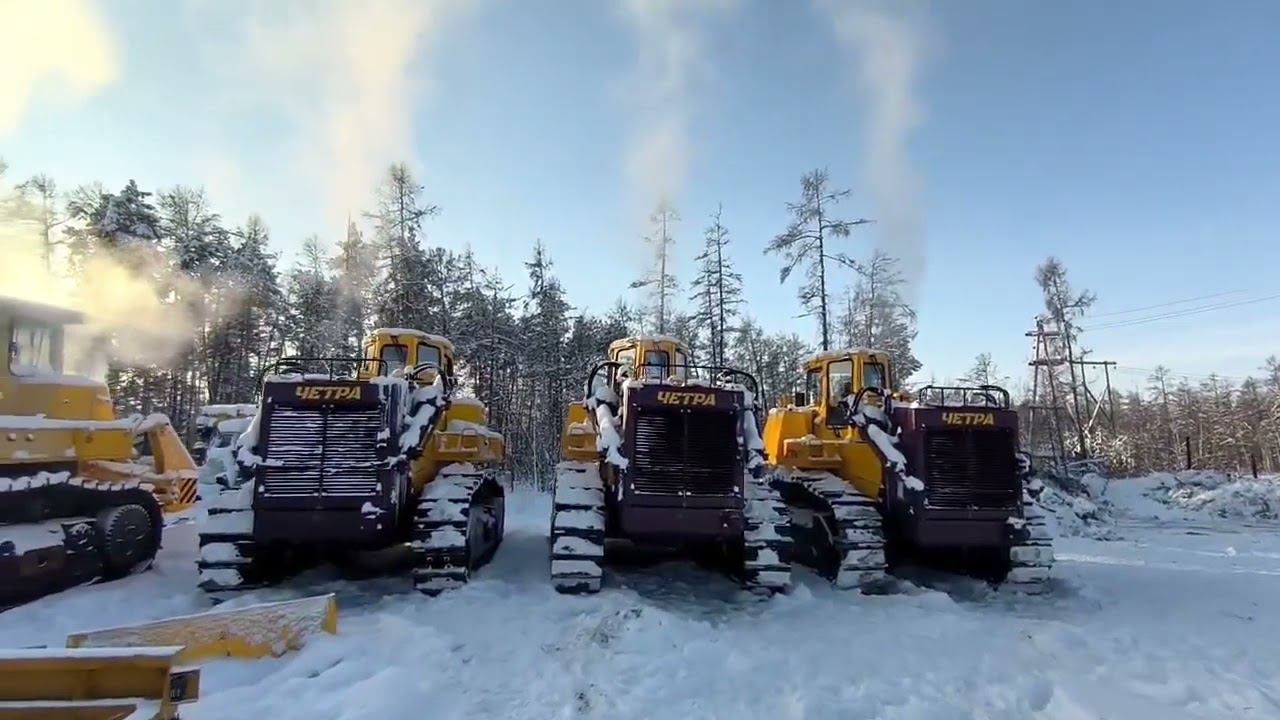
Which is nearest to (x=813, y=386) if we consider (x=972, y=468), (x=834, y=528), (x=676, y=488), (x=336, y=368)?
(x=834, y=528)

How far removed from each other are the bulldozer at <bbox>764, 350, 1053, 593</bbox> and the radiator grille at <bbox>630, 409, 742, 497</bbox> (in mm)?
2209

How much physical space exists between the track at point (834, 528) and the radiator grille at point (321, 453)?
6.11m

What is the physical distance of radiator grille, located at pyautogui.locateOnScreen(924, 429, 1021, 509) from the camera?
9828mm

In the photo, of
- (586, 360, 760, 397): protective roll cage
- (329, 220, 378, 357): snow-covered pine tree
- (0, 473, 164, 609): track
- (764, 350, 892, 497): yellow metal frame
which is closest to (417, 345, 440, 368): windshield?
(586, 360, 760, 397): protective roll cage

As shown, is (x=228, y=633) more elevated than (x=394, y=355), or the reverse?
(x=394, y=355)

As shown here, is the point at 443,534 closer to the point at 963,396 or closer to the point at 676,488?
the point at 676,488

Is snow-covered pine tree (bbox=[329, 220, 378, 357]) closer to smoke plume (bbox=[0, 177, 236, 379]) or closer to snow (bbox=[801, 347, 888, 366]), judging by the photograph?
smoke plume (bbox=[0, 177, 236, 379])

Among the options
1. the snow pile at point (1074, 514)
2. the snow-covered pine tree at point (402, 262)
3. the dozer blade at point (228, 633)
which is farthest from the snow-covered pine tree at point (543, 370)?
the dozer blade at point (228, 633)

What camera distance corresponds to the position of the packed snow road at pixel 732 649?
5379 mm

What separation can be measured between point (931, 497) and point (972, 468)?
28.7 inches

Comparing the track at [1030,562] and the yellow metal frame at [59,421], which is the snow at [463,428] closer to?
the yellow metal frame at [59,421]

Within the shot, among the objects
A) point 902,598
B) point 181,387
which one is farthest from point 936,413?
point 181,387

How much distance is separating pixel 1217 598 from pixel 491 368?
102ft

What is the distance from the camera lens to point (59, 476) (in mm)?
8891
